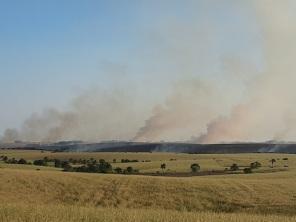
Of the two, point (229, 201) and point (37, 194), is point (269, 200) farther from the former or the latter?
point (37, 194)

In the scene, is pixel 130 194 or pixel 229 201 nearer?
pixel 229 201

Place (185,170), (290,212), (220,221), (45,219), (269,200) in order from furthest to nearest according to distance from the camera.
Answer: (185,170) < (269,200) < (290,212) < (220,221) < (45,219)

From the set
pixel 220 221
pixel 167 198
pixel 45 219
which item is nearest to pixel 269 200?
pixel 167 198

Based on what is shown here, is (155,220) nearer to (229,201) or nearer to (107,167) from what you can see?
(229,201)

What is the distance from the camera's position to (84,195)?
65625mm

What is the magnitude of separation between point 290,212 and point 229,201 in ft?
27.7

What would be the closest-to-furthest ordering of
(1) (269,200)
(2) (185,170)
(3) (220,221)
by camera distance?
(3) (220,221), (1) (269,200), (2) (185,170)

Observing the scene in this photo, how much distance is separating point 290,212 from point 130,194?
750 inches

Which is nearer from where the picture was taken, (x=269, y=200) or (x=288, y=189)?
(x=269, y=200)

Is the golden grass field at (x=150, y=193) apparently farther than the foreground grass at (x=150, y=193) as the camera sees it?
No

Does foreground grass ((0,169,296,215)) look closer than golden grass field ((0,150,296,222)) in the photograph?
No

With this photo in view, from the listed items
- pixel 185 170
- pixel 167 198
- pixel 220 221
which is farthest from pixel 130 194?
pixel 185 170

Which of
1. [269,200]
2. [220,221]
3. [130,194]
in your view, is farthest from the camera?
[130,194]

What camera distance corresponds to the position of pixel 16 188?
6769 centimetres
